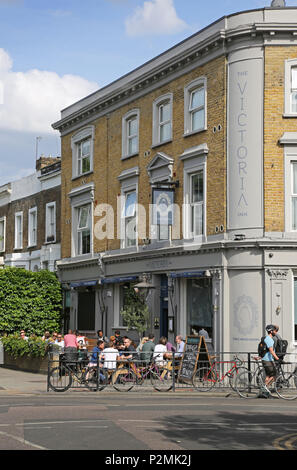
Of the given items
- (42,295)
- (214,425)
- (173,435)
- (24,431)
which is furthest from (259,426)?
(42,295)

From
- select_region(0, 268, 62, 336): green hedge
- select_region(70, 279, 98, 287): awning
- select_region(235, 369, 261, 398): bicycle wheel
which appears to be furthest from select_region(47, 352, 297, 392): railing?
select_region(0, 268, 62, 336): green hedge

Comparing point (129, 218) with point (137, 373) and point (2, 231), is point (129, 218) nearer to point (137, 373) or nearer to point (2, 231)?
point (137, 373)

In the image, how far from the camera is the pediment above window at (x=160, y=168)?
2816 cm

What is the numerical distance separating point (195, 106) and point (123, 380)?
10695mm

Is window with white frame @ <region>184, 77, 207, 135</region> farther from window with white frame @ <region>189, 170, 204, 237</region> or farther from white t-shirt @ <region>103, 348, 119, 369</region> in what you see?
white t-shirt @ <region>103, 348, 119, 369</region>

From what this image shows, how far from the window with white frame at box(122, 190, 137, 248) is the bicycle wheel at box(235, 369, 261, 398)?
11585 millimetres

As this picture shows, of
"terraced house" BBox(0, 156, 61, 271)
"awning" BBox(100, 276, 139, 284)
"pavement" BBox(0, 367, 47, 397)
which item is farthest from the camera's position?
"terraced house" BBox(0, 156, 61, 271)

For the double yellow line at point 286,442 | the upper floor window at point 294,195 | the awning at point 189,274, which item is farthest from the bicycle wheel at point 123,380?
the double yellow line at point 286,442

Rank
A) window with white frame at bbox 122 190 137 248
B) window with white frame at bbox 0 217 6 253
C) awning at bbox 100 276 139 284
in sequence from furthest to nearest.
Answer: window with white frame at bbox 0 217 6 253
window with white frame at bbox 122 190 137 248
awning at bbox 100 276 139 284

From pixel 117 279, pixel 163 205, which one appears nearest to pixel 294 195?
pixel 163 205

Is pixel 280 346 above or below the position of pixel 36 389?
above

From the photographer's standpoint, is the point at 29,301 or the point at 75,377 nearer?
the point at 75,377

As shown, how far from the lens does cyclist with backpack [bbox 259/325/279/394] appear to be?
64.8 ft

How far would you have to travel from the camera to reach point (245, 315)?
24219 millimetres
